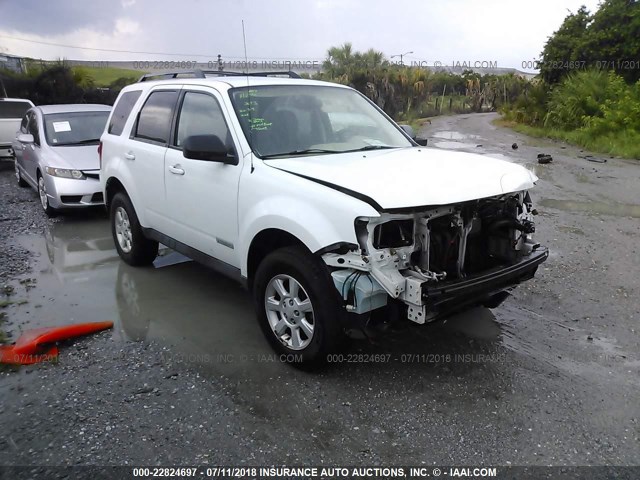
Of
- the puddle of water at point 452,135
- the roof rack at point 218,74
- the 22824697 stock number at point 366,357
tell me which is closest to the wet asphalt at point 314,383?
the 22824697 stock number at point 366,357

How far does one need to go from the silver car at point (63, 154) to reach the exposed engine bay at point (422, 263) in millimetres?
5951

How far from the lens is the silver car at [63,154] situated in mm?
7918

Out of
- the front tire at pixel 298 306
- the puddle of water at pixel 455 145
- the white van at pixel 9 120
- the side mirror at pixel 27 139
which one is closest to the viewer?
the front tire at pixel 298 306

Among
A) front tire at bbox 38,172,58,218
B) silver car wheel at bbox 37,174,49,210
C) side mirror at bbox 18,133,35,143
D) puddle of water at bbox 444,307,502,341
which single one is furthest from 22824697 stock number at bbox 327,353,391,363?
side mirror at bbox 18,133,35,143

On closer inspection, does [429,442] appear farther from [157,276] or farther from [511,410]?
[157,276]

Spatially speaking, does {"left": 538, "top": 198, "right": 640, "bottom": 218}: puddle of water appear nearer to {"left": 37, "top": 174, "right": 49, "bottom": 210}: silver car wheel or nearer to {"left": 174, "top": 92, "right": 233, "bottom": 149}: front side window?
{"left": 174, "top": 92, "right": 233, "bottom": 149}: front side window

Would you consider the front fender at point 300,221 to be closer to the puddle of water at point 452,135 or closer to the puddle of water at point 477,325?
the puddle of water at point 477,325

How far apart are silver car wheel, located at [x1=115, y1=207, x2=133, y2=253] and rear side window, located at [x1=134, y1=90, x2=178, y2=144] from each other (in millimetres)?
908

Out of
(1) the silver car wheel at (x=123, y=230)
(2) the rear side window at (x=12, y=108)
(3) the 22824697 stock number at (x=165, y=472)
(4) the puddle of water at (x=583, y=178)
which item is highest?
(2) the rear side window at (x=12, y=108)

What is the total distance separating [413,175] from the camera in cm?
351

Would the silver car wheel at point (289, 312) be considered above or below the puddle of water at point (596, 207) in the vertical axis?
above

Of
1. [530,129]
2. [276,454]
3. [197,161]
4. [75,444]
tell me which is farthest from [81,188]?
[530,129]

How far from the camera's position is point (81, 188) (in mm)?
7930

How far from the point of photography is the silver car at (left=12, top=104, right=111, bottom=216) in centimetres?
792
